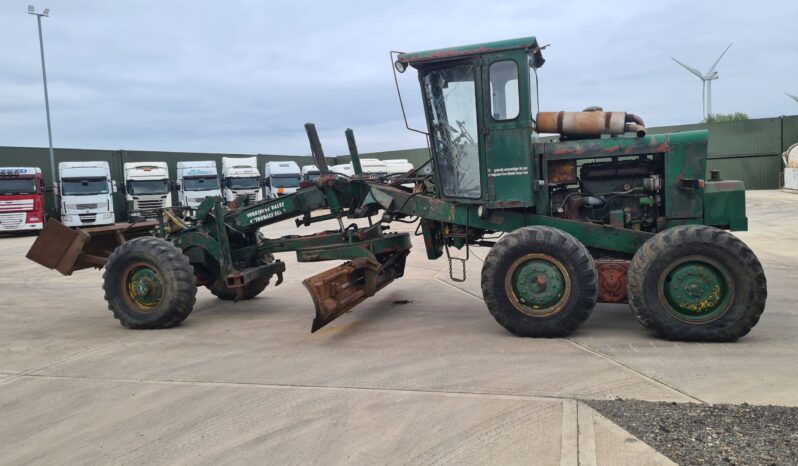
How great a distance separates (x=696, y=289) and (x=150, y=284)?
6.02 meters

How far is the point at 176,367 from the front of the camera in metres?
5.73

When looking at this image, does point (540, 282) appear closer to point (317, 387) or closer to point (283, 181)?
point (317, 387)

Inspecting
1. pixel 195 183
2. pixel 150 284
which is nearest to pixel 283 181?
pixel 195 183

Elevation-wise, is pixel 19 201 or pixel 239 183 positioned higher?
pixel 239 183

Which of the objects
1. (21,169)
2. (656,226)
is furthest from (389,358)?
(21,169)

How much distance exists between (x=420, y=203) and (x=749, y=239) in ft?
34.7

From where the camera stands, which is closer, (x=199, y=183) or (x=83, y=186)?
(x=83, y=186)

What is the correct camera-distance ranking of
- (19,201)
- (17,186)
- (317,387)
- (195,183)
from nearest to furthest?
1. (317,387)
2. (19,201)
3. (17,186)
4. (195,183)

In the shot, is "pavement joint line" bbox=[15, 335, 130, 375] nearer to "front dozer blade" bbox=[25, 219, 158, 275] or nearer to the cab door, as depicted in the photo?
"front dozer blade" bbox=[25, 219, 158, 275]

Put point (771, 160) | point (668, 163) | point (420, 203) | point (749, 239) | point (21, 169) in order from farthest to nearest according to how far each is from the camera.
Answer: point (771, 160), point (21, 169), point (749, 239), point (420, 203), point (668, 163)

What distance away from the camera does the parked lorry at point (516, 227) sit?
585 cm

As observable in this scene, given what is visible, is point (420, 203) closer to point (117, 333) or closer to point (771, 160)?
point (117, 333)

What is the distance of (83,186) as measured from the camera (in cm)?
2533

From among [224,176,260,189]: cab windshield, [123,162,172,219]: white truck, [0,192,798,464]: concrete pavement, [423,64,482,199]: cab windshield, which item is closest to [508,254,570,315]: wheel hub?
[0,192,798,464]: concrete pavement
